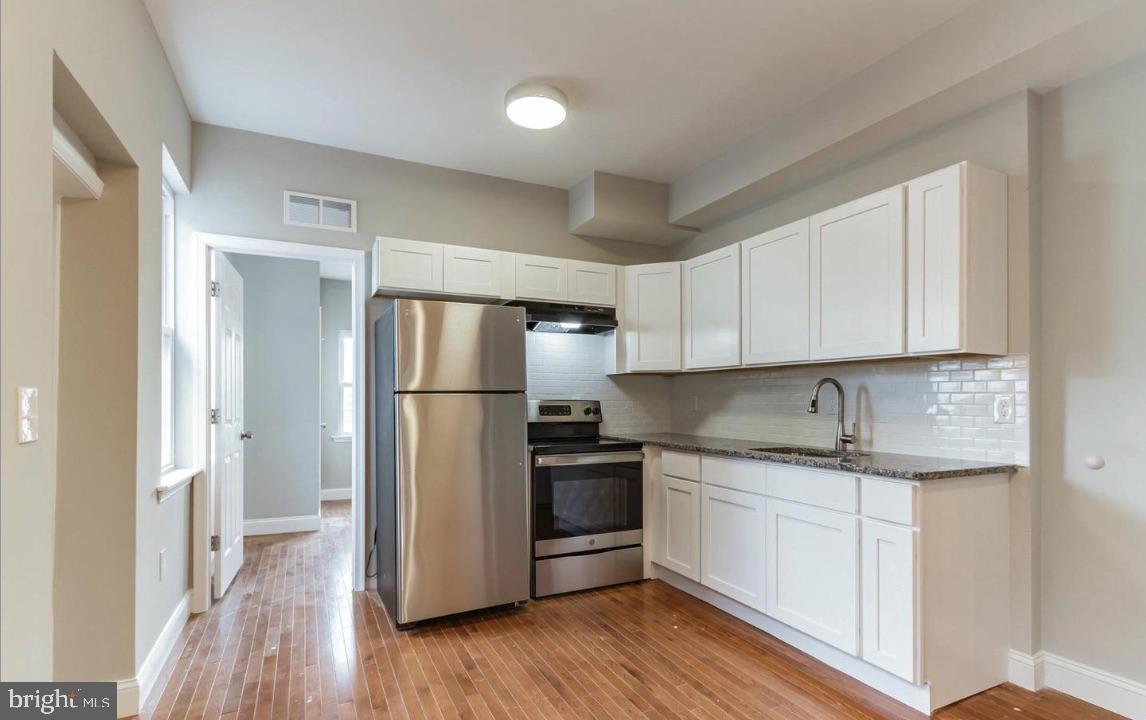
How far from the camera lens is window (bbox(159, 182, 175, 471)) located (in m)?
2.97

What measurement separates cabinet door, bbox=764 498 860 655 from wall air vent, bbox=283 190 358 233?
2934 millimetres

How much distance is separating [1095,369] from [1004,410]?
341mm

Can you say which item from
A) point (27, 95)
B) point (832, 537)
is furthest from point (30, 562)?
point (832, 537)

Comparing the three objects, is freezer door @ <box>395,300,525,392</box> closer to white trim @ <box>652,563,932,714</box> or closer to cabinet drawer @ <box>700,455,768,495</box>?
cabinet drawer @ <box>700,455,768,495</box>

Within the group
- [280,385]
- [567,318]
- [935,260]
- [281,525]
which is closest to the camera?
[935,260]

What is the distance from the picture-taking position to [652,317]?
4.03 m

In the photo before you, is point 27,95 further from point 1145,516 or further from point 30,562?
point 1145,516

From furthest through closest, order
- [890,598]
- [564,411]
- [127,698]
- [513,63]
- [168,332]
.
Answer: [564,411] < [168,332] < [513,63] < [890,598] < [127,698]

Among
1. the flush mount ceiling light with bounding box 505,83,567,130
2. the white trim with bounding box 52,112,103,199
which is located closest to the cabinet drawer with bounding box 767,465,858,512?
the flush mount ceiling light with bounding box 505,83,567,130

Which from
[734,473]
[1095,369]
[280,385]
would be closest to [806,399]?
[734,473]

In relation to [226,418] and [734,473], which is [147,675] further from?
[734,473]

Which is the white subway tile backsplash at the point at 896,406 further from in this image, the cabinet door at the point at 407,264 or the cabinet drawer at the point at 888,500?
the cabinet door at the point at 407,264

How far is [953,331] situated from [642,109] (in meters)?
1.86

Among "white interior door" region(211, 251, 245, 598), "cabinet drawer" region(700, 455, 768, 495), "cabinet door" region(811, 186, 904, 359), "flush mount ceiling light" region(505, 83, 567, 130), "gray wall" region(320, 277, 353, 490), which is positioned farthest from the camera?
"gray wall" region(320, 277, 353, 490)
